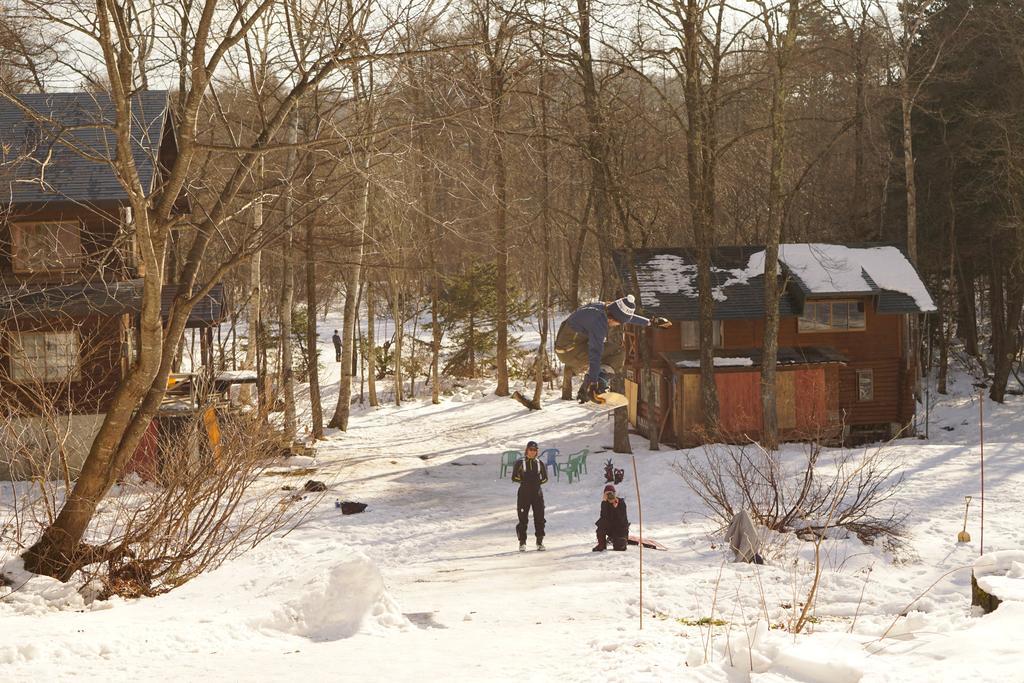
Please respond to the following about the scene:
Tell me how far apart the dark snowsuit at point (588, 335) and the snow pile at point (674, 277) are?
16.3m

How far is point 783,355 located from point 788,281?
2441 millimetres

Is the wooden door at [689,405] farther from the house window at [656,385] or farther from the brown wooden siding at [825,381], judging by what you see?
the house window at [656,385]

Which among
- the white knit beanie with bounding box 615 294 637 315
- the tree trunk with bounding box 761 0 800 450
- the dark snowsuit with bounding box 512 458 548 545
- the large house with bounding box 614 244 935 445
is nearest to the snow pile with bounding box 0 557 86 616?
the white knit beanie with bounding box 615 294 637 315

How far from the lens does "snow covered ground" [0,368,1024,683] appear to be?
270 inches

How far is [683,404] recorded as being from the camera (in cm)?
2809

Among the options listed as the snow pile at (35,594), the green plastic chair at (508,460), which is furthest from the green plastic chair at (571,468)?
the snow pile at (35,594)

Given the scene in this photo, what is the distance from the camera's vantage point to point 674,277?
29672mm

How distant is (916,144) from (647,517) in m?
24.1

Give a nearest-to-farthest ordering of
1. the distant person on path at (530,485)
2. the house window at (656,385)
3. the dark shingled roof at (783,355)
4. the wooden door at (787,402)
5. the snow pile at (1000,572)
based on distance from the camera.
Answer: the snow pile at (1000,572) → the distant person on path at (530,485) → the dark shingled roof at (783,355) → the wooden door at (787,402) → the house window at (656,385)

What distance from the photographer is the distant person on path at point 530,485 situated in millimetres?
15367

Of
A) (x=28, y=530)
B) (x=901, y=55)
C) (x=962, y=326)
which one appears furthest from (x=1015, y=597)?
(x=962, y=326)

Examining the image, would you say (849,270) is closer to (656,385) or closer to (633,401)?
(656,385)

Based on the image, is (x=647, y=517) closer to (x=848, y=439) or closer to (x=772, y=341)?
(x=772, y=341)

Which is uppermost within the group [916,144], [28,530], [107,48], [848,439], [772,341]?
[916,144]
